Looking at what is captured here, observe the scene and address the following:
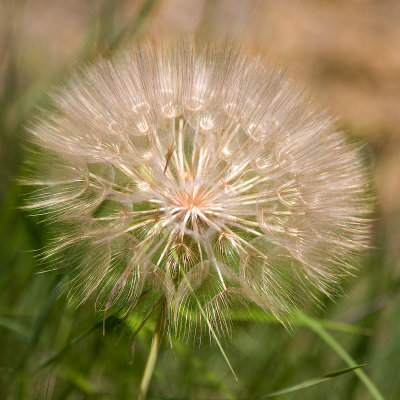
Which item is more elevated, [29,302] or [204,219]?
[204,219]

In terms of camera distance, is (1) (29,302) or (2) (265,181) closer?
(2) (265,181)

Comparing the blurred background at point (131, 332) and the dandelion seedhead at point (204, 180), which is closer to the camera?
the dandelion seedhead at point (204, 180)

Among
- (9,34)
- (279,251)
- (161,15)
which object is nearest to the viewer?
(279,251)

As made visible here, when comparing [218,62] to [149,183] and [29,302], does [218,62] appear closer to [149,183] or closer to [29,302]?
[149,183]

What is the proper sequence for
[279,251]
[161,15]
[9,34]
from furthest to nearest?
1. [161,15]
2. [9,34]
3. [279,251]

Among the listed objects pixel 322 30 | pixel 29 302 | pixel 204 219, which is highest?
pixel 322 30

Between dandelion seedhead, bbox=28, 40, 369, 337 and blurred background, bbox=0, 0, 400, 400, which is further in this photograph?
blurred background, bbox=0, 0, 400, 400

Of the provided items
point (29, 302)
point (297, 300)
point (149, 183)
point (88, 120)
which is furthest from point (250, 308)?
point (29, 302)

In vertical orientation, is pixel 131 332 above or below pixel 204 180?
below
